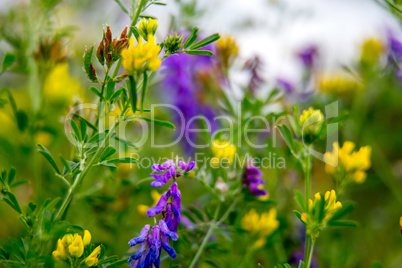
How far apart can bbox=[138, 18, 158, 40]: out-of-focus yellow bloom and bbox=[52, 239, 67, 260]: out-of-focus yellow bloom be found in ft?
1.66

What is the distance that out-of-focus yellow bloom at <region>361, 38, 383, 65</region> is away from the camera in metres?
1.88

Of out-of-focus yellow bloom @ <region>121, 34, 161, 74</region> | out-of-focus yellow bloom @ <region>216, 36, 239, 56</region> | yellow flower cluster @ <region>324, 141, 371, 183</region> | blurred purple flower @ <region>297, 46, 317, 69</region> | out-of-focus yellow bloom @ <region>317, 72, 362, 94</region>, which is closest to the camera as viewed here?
out-of-focus yellow bloom @ <region>121, 34, 161, 74</region>

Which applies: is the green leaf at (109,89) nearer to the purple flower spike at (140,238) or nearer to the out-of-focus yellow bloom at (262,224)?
the purple flower spike at (140,238)

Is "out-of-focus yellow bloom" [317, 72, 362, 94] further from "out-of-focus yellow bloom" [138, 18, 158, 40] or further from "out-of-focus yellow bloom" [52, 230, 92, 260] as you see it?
"out-of-focus yellow bloom" [52, 230, 92, 260]

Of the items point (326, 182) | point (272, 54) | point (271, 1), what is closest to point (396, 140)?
point (326, 182)

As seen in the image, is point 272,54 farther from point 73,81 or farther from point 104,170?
point 104,170

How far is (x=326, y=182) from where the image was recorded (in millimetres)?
2357

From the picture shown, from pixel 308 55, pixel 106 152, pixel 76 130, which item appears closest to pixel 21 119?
pixel 76 130

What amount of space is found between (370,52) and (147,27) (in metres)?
1.42

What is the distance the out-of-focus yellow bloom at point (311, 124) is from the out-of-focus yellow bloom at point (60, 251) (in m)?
Answer: 0.65

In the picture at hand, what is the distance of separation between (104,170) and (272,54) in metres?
1.38

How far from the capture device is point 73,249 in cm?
80

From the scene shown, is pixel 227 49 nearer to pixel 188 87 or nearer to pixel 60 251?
pixel 188 87

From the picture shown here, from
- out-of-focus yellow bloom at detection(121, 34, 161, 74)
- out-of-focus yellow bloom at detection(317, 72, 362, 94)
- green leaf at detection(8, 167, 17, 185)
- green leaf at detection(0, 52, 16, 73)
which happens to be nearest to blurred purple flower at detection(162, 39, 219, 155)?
out-of-focus yellow bloom at detection(317, 72, 362, 94)
